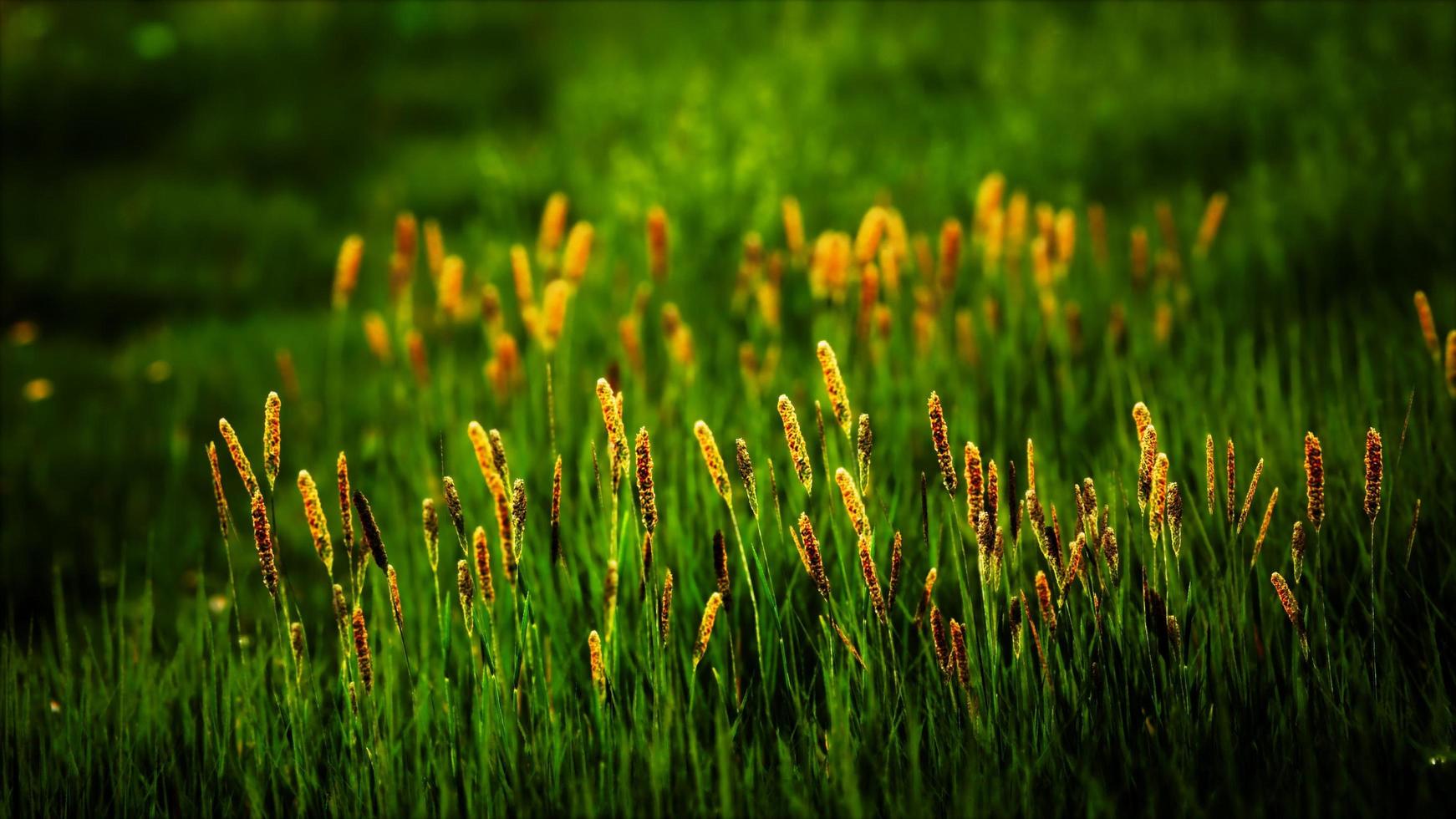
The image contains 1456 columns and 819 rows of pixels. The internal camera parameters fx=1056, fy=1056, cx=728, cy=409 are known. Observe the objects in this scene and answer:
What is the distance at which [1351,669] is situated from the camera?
1.31 m

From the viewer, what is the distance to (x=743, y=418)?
249cm

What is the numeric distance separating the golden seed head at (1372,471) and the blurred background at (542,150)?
1.72m

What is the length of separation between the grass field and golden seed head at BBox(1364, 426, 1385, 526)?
0.19ft

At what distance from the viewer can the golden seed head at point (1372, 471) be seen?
1219 millimetres

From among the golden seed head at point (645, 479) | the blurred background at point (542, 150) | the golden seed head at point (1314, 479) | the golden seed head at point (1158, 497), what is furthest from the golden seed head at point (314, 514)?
the blurred background at point (542, 150)

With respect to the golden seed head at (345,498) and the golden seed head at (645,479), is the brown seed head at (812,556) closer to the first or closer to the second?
the golden seed head at (645,479)

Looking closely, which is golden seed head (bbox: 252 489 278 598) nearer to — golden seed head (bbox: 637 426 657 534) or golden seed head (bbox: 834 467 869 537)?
golden seed head (bbox: 637 426 657 534)

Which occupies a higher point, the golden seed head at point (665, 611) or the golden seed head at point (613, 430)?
the golden seed head at point (613, 430)

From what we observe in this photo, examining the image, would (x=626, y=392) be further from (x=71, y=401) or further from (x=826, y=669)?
(x=71, y=401)

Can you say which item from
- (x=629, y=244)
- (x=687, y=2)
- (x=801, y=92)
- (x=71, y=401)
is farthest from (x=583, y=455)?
(x=687, y=2)

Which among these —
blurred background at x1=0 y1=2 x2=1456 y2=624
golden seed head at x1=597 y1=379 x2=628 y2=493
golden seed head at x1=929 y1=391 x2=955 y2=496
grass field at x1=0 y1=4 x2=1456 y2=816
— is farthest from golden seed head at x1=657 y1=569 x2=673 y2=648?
blurred background at x1=0 y1=2 x2=1456 y2=624

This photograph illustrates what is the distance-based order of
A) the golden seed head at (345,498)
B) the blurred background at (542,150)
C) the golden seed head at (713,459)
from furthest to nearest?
the blurred background at (542,150)
the golden seed head at (345,498)
the golden seed head at (713,459)

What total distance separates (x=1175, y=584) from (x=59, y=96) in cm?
733

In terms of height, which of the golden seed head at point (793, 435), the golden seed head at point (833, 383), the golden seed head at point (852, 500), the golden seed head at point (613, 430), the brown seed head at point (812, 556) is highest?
the golden seed head at point (833, 383)
